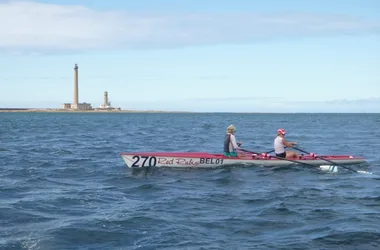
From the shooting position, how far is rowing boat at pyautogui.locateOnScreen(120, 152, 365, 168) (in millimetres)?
22938

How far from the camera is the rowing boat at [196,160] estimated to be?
903 inches

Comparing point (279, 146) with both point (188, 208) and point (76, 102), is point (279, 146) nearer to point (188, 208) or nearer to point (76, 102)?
point (188, 208)

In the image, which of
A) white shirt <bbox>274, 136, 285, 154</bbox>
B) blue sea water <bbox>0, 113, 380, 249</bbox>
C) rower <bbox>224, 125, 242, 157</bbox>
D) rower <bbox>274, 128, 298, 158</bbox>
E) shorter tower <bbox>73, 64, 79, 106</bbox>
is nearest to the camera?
blue sea water <bbox>0, 113, 380, 249</bbox>

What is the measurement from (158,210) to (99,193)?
10.8ft

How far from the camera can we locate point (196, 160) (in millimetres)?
23391

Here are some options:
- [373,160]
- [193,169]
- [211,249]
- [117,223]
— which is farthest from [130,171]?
[373,160]

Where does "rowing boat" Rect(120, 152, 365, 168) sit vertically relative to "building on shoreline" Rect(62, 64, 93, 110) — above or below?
below

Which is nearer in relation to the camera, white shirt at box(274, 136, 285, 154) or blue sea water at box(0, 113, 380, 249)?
blue sea water at box(0, 113, 380, 249)

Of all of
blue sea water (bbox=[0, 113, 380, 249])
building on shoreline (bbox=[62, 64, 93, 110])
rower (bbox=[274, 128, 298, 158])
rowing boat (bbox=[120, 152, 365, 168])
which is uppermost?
building on shoreline (bbox=[62, 64, 93, 110])

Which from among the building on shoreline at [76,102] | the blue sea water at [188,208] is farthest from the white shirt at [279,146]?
the building on shoreline at [76,102]

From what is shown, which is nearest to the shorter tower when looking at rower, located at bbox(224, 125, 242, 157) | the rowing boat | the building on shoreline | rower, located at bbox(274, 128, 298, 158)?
the building on shoreline

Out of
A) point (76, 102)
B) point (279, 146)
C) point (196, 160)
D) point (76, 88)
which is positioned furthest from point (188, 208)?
point (76, 102)

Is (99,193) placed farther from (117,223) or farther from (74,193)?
(117,223)

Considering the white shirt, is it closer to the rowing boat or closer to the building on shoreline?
the rowing boat
